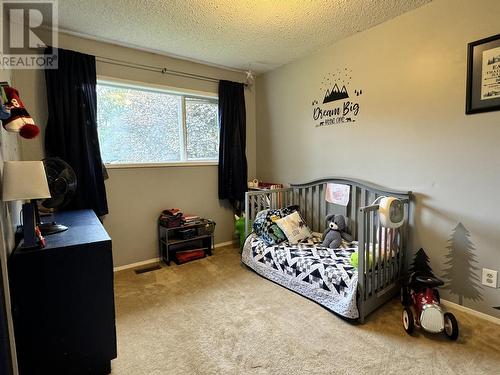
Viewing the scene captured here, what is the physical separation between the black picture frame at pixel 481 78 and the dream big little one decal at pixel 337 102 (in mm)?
866

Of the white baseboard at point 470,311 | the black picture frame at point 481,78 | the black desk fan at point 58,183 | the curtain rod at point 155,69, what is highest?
the curtain rod at point 155,69

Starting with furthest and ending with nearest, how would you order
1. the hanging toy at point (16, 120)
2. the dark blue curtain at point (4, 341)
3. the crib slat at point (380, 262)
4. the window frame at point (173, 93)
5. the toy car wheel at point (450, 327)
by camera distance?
1. the window frame at point (173, 93)
2. the crib slat at point (380, 262)
3. the toy car wheel at point (450, 327)
4. the hanging toy at point (16, 120)
5. the dark blue curtain at point (4, 341)

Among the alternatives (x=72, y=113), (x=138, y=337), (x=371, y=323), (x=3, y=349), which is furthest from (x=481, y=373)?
(x=72, y=113)

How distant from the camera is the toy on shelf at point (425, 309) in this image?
1743 mm

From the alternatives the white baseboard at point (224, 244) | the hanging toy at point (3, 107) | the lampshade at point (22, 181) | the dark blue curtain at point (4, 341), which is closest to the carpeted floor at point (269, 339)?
the dark blue curtain at point (4, 341)

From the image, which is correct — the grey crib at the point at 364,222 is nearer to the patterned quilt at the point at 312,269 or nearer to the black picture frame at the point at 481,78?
the patterned quilt at the point at 312,269

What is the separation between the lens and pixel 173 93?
3.28 metres

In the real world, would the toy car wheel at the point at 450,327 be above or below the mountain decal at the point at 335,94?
below

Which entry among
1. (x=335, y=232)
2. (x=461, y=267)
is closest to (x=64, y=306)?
(x=335, y=232)

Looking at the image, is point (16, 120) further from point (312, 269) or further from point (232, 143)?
point (232, 143)

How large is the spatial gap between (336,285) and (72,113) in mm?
2703

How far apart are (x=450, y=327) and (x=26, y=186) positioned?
2.50 metres

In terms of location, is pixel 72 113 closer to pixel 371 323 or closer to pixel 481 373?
pixel 371 323

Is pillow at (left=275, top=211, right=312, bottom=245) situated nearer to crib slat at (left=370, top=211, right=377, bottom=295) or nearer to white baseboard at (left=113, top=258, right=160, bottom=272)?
crib slat at (left=370, top=211, right=377, bottom=295)
